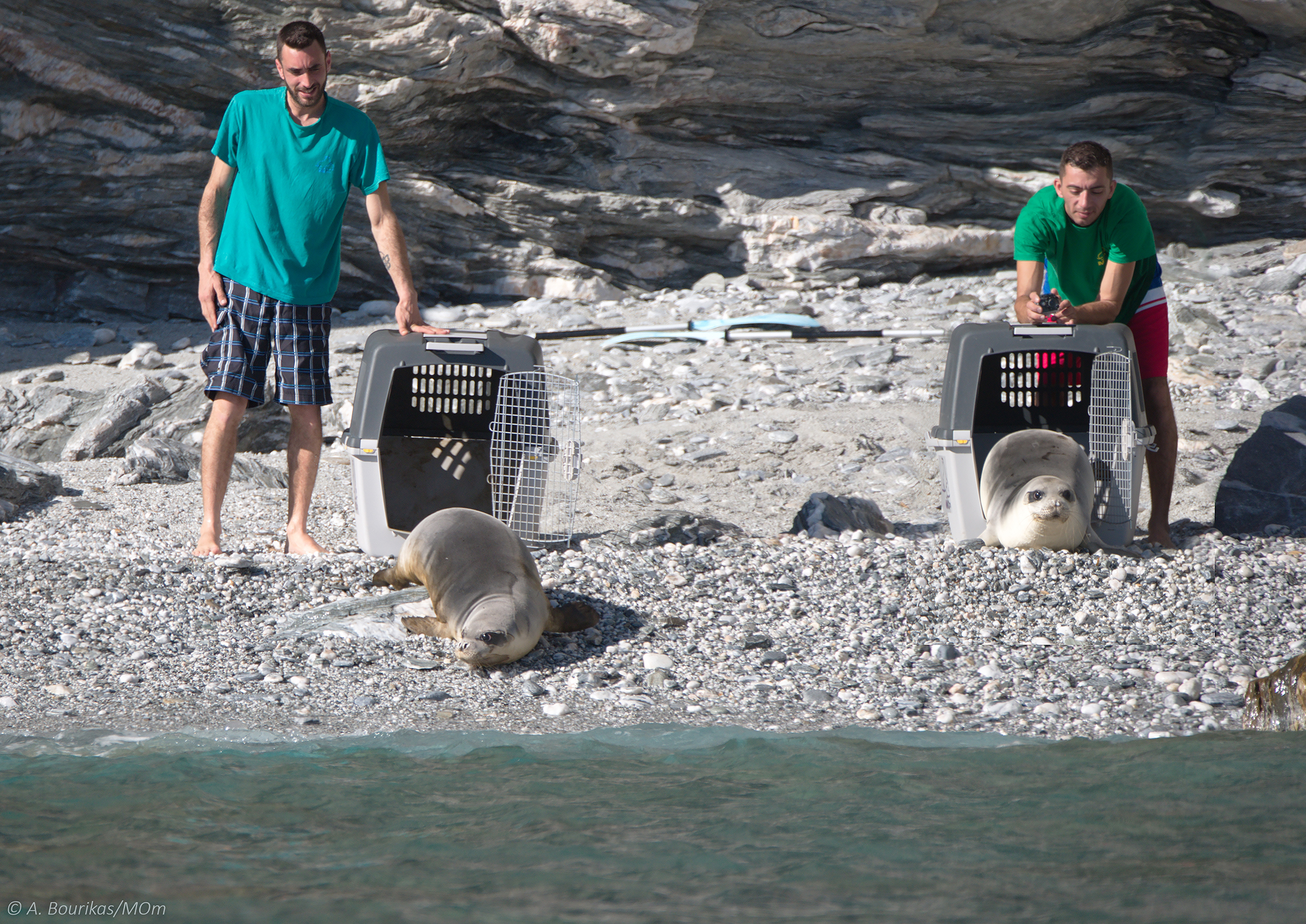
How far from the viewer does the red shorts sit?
4418mm

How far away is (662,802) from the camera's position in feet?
8.09

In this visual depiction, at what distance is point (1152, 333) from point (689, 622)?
236cm

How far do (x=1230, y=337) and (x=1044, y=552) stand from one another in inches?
189

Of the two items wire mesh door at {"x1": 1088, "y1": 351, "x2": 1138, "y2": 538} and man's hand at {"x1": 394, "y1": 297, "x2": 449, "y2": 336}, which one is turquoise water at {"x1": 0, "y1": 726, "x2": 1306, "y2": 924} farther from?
man's hand at {"x1": 394, "y1": 297, "x2": 449, "y2": 336}

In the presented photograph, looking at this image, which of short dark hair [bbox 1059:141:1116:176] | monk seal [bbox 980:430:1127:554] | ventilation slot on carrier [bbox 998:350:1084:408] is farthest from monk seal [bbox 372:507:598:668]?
short dark hair [bbox 1059:141:1116:176]

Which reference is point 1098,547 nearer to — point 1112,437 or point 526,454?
point 1112,437

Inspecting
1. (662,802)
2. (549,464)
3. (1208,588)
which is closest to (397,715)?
(662,802)

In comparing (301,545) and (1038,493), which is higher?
(1038,493)

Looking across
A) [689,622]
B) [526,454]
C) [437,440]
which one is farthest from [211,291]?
[689,622]

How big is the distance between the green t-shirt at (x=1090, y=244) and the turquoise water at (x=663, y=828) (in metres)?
2.12

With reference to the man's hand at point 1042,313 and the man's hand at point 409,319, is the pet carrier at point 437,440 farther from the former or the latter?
the man's hand at point 1042,313

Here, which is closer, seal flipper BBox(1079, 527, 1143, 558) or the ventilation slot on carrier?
seal flipper BBox(1079, 527, 1143, 558)

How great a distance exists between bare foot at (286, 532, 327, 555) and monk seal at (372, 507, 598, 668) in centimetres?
57

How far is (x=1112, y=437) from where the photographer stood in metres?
4.29
